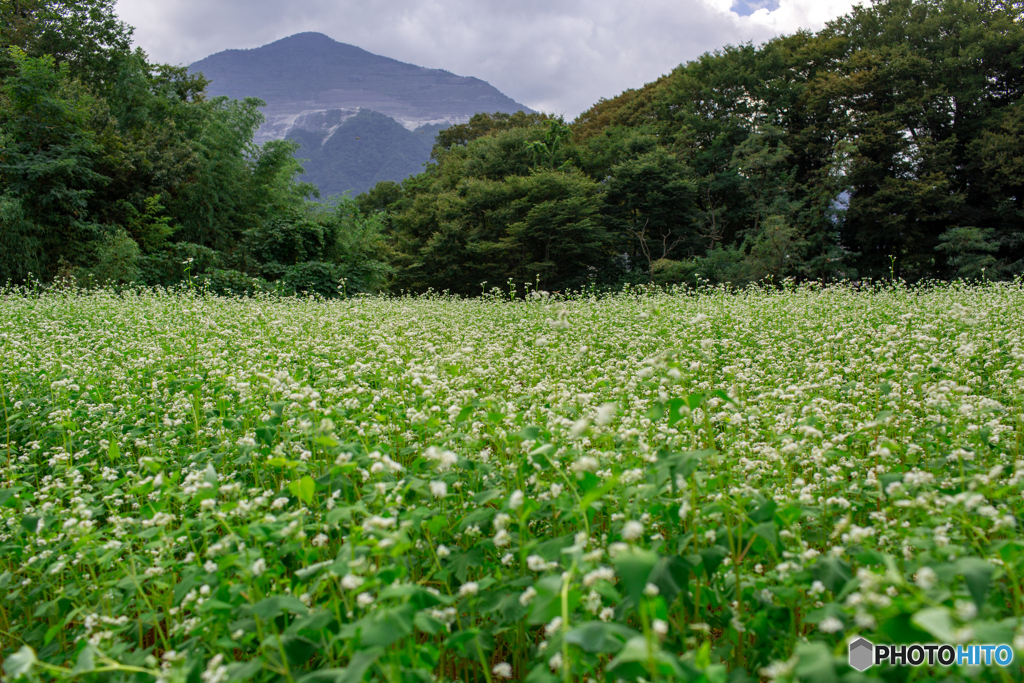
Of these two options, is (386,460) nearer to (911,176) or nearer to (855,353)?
(855,353)

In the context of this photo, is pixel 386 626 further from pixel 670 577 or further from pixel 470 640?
pixel 670 577

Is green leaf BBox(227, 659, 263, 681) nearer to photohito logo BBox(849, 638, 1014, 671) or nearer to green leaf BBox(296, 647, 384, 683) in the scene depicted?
green leaf BBox(296, 647, 384, 683)

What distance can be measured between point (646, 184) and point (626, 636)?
30540 mm

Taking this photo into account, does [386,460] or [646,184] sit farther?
[646,184]

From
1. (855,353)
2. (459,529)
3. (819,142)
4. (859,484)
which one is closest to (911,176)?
(819,142)

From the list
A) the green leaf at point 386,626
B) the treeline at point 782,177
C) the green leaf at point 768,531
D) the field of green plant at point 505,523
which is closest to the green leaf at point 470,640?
the field of green plant at point 505,523

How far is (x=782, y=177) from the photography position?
2720 centimetres

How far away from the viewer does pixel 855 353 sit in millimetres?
5520

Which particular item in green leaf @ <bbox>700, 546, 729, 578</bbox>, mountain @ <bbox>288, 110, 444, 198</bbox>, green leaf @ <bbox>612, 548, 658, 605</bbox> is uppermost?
mountain @ <bbox>288, 110, 444, 198</bbox>

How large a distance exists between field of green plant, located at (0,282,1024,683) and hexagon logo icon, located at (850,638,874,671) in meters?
0.04

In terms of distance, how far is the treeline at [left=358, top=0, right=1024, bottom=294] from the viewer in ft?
80.4

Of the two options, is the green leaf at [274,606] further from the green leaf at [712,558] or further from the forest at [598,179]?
the forest at [598,179]

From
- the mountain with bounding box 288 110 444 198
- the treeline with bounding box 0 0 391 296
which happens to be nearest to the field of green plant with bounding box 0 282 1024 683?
the treeline with bounding box 0 0 391 296

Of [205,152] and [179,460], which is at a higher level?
[205,152]
